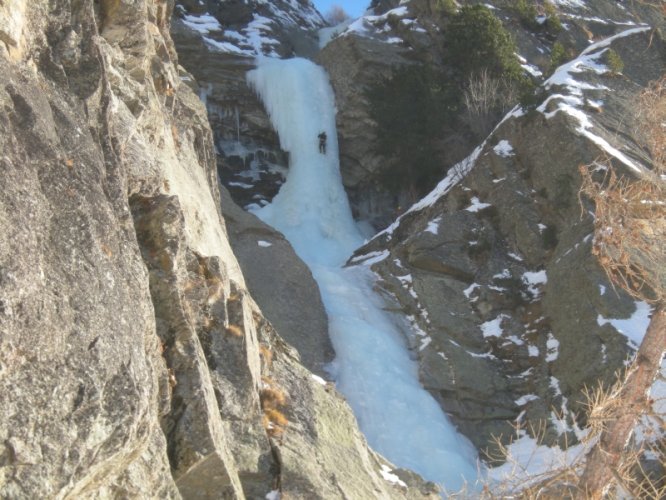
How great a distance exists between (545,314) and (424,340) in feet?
6.84

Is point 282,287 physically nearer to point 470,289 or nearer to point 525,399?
point 470,289

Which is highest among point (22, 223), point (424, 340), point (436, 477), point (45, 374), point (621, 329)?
point (22, 223)

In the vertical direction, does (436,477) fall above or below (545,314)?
below

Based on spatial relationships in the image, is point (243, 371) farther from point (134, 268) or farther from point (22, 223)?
point (22, 223)

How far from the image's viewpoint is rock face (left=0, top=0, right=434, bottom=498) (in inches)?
135

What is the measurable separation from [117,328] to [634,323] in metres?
9.06

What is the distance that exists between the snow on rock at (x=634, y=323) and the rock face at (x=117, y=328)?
495 cm

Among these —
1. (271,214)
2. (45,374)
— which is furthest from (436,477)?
(271,214)

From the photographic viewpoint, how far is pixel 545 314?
12734 millimetres

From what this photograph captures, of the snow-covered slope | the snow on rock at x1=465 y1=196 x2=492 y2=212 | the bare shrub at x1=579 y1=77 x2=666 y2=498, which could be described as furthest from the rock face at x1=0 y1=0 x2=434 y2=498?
the snow-covered slope

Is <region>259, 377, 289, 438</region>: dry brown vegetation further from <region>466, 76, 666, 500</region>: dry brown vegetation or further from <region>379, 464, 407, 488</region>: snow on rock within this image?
<region>466, 76, 666, 500</region>: dry brown vegetation

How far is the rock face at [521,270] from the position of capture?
1177cm

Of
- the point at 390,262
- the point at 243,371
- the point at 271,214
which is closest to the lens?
the point at 243,371

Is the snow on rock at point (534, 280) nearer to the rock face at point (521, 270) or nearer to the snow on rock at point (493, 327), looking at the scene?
the rock face at point (521, 270)
